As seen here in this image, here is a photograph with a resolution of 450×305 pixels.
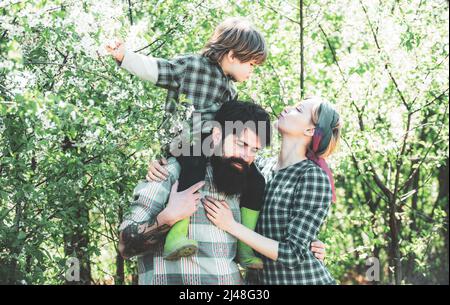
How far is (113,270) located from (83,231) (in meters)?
1.29

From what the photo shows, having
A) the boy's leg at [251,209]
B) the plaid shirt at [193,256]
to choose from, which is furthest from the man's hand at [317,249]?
the plaid shirt at [193,256]

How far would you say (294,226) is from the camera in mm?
3150

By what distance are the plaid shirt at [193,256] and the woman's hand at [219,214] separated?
29 millimetres

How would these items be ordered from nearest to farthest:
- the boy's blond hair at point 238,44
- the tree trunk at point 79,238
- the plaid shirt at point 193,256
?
the plaid shirt at point 193,256 → the boy's blond hair at point 238,44 → the tree trunk at point 79,238

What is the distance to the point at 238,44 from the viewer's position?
336 cm

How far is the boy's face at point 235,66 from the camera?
11.1 feet

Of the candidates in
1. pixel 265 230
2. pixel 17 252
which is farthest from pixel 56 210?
pixel 265 230

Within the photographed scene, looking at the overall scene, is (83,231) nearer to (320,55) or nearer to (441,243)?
(320,55)

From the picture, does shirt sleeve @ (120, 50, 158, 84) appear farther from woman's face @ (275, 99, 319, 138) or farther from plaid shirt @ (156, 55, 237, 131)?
woman's face @ (275, 99, 319, 138)

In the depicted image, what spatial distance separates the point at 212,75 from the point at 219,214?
0.72 m

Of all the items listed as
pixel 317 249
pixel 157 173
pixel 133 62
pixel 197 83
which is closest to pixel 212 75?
pixel 197 83

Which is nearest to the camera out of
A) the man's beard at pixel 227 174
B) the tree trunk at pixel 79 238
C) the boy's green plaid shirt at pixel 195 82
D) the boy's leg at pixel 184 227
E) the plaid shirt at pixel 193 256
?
the boy's leg at pixel 184 227

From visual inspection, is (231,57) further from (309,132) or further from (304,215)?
(304,215)

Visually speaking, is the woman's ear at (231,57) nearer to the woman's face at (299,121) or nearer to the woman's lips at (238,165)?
the woman's face at (299,121)
